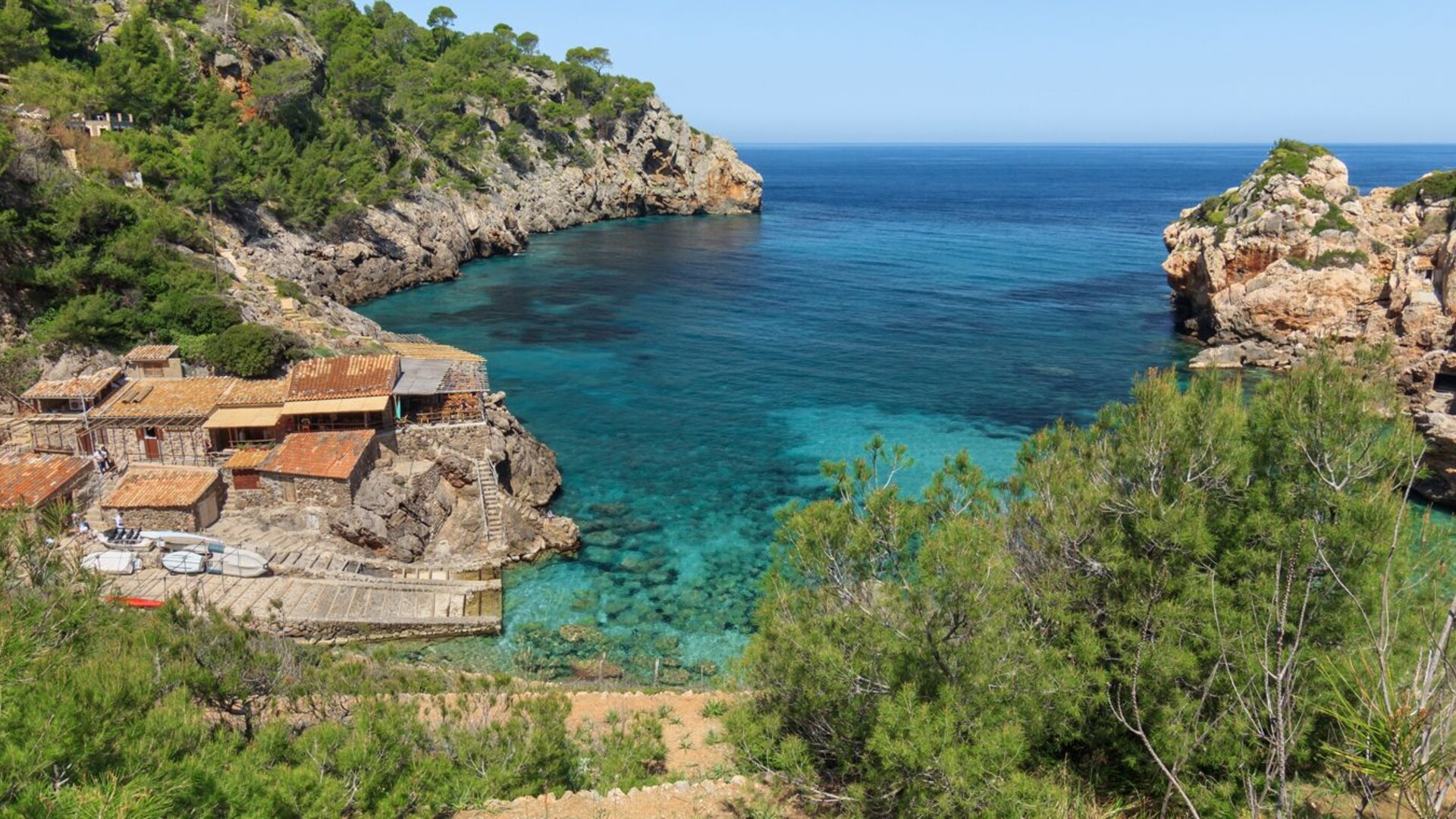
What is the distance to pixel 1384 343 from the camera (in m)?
12.6

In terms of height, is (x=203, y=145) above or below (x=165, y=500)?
above

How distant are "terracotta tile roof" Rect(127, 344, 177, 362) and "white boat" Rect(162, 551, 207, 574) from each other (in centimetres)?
1085

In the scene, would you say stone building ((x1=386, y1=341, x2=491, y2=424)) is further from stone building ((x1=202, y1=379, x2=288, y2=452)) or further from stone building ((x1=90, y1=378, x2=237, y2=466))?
stone building ((x1=90, y1=378, x2=237, y2=466))

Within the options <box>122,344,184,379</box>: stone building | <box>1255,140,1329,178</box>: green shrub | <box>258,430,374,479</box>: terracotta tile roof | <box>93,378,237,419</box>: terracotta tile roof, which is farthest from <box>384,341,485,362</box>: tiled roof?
<box>1255,140,1329,178</box>: green shrub

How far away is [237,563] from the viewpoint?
24781mm

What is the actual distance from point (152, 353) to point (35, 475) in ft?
23.9

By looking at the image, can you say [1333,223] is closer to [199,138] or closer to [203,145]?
[203,145]

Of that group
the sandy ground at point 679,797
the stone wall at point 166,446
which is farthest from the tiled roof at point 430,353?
the sandy ground at point 679,797

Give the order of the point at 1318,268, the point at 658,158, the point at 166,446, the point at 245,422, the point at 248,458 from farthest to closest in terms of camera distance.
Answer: the point at 658,158 → the point at 1318,268 → the point at 166,446 → the point at 245,422 → the point at 248,458

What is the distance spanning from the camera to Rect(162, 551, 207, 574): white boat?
24375 millimetres

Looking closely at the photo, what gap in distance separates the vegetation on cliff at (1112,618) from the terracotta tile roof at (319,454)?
1950cm

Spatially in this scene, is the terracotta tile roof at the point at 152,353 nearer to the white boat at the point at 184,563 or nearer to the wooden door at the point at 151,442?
the wooden door at the point at 151,442

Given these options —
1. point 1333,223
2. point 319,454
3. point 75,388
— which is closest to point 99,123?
point 75,388

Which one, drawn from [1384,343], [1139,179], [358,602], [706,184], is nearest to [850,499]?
[1384,343]
